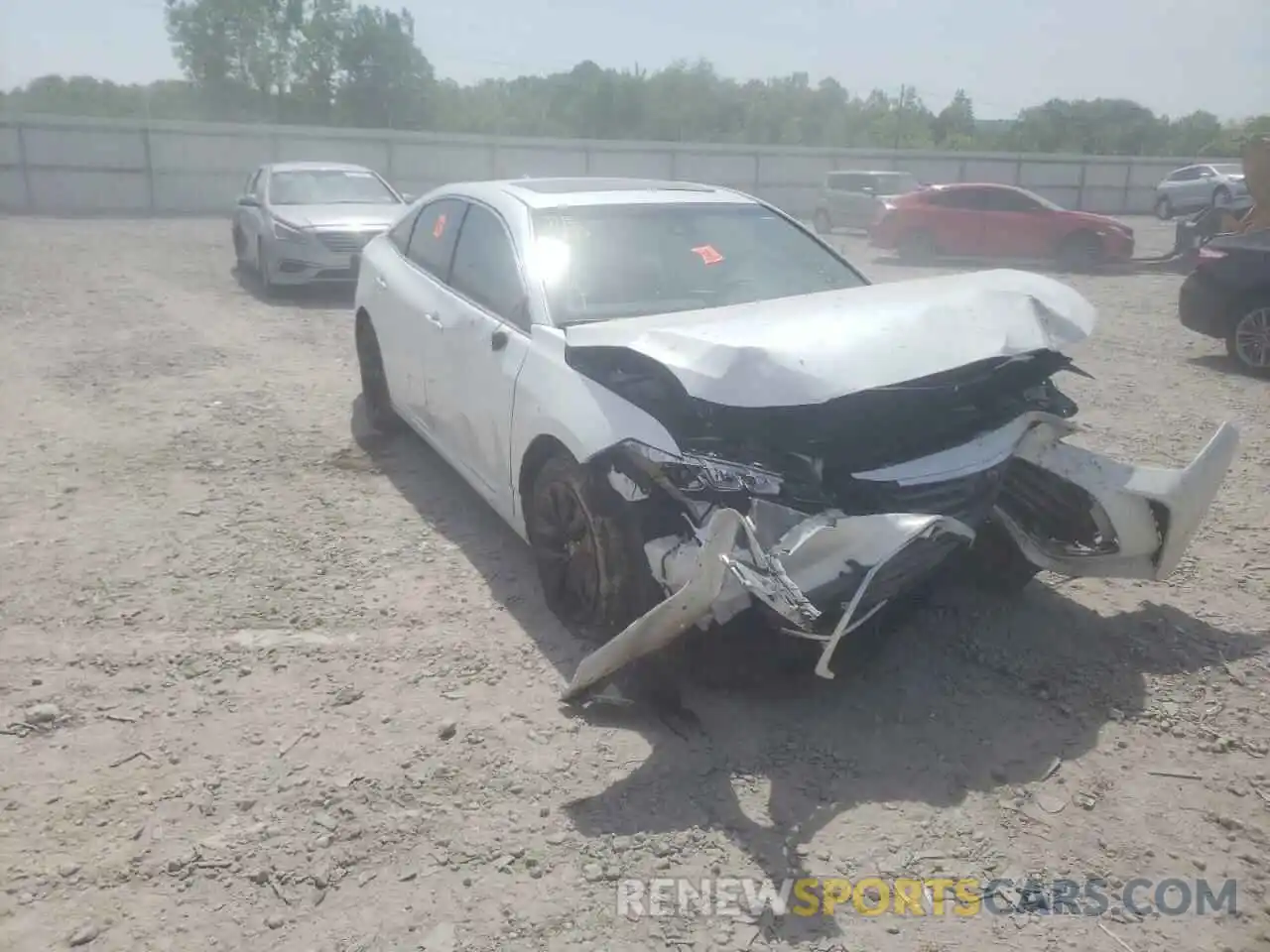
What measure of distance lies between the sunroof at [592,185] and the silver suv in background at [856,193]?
18348mm

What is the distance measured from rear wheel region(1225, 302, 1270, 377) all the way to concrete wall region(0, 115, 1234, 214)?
21.8 metres

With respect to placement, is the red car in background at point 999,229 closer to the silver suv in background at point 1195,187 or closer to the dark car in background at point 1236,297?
the dark car in background at point 1236,297

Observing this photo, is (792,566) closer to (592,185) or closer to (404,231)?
(592,185)

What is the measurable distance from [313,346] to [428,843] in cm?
694

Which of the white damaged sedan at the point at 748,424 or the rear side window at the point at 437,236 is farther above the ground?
the rear side window at the point at 437,236

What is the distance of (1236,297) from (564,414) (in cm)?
767

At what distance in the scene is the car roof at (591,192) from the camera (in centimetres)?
469

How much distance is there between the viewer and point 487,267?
15.2 ft

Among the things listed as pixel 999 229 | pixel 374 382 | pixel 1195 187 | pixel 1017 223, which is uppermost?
pixel 1195 187

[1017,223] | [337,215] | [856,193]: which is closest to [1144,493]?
[337,215]

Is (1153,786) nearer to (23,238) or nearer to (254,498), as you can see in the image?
(254,498)

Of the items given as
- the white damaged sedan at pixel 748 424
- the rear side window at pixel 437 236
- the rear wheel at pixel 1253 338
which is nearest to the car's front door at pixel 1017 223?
the rear wheel at pixel 1253 338

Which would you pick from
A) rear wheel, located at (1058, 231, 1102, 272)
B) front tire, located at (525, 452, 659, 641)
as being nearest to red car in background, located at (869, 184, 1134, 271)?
rear wheel, located at (1058, 231, 1102, 272)

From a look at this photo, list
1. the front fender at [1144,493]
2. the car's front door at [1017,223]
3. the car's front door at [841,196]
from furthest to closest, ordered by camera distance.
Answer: the car's front door at [841,196]
the car's front door at [1017,223]
the front fender at [1144,493]
